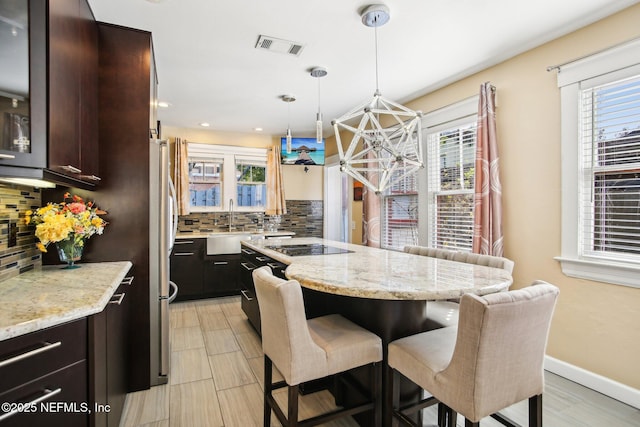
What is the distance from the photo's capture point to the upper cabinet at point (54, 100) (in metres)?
1.29

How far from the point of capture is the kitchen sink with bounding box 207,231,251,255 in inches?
185

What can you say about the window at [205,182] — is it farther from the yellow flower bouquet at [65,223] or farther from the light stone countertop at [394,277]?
the light stone countertop at [394,277]

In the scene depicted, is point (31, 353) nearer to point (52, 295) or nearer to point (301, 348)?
point (52, 295)

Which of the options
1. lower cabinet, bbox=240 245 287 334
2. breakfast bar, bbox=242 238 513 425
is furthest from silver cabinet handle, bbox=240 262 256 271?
breakfast bar, bbox=242 238 513 425

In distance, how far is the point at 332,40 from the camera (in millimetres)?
2586

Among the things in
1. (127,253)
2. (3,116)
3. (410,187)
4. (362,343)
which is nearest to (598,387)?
(362,343)

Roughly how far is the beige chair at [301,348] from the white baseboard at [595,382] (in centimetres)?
170

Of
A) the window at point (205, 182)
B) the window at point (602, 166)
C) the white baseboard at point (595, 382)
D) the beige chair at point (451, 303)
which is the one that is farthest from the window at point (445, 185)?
the window at point (205, 182)

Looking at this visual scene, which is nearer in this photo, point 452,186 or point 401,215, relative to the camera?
point 452,186

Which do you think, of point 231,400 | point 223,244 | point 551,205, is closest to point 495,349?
point 231,400

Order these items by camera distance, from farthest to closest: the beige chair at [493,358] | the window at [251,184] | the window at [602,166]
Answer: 1. the window at [251,184]
2. the window at [602,166]
3. the beige chair at [493,358]

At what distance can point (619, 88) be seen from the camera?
2189 mm

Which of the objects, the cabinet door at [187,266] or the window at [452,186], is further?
the cabinet door at [187,266]

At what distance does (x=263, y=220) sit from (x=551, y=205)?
4314mm
